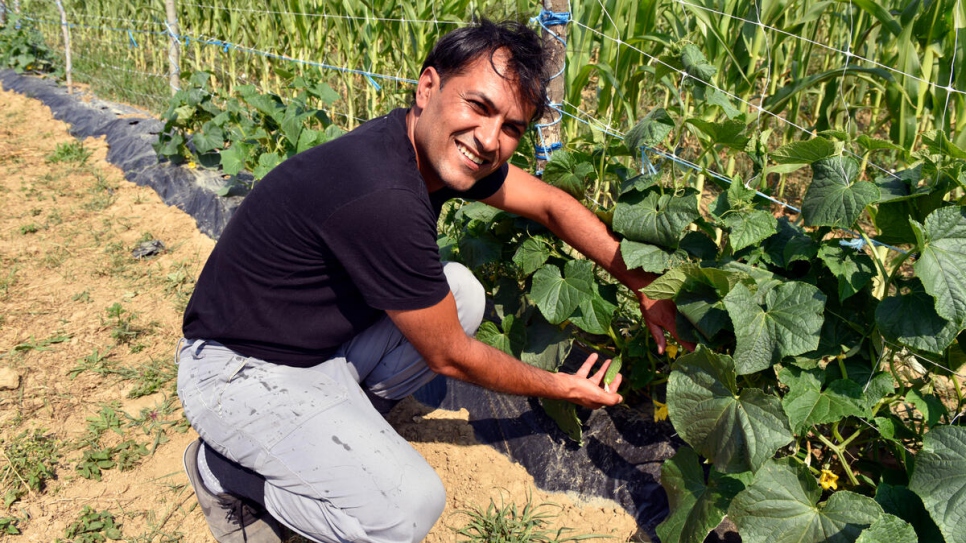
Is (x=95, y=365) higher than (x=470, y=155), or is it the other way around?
(x=470, y=155)

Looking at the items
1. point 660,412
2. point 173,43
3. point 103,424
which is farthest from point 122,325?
point 173,43

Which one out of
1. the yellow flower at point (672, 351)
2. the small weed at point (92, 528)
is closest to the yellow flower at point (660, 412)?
the yellow flower at point (672, 351)

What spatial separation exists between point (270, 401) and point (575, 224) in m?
1.04

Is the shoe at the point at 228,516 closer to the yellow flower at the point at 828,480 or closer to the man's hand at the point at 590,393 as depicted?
the man's hand at the point at 590,393

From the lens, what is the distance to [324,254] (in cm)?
187

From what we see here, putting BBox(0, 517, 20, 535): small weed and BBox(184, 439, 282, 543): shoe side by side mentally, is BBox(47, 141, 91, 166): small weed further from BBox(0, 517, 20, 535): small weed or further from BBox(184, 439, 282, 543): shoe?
BBox(184, 439, 282, 543): shoe

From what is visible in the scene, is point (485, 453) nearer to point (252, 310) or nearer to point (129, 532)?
point (252, 310)

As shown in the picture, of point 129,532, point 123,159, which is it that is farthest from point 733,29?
point 123,159

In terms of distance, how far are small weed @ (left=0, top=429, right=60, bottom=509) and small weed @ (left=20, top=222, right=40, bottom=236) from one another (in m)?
2.11

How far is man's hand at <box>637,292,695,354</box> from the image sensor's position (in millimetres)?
2117

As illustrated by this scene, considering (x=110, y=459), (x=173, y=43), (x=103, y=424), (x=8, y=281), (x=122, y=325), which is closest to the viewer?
(x=110, y=459)

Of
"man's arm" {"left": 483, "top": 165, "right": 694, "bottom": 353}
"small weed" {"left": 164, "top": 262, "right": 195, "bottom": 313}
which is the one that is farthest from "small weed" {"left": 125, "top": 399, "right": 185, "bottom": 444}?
"man's arm" {"left": 483, "top": 165, "right": 694, "bottom": 353}

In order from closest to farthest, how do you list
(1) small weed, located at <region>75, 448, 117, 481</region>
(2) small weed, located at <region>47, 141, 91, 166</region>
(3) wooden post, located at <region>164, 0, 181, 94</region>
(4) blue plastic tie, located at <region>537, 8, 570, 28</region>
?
(1) small weed, located at <region>75, 448, 117, 481</region>, (4) blue plastic tie, located at <region>537, 8, 570, 28</region>, (2) small weed, located at <region>47, 141, 91, 166</region>, (3) wooden post, located at <region>164, 0, 181, 94</region>

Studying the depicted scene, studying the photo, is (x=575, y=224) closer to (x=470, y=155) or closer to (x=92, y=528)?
(x=470, y=155)
